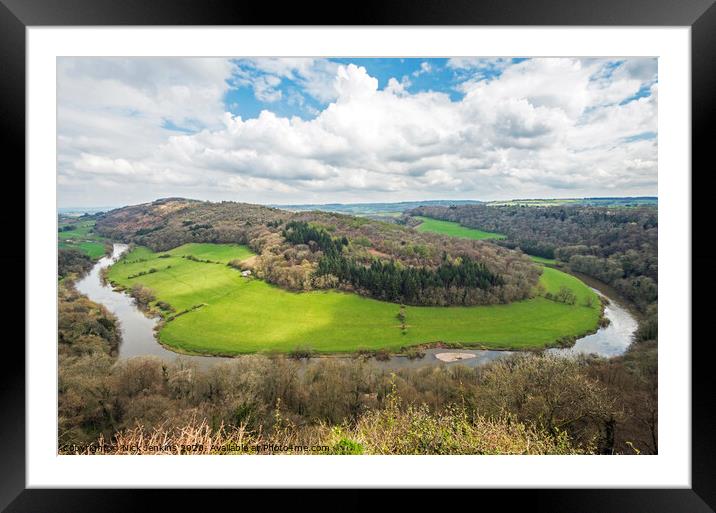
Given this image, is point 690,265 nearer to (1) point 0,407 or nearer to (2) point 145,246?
(1) point 0,407

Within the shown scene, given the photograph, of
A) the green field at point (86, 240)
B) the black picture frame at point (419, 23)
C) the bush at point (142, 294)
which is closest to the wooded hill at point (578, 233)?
the black picture frame at point (419, 23)

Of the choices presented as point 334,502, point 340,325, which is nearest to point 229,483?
point 334,502

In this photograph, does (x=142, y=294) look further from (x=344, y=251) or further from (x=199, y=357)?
(x=344, y=251)

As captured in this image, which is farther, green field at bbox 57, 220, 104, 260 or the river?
the river

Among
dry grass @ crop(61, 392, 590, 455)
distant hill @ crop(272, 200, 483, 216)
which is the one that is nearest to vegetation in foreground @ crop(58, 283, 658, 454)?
dry grass @ crop(61, 392, 590, 455)

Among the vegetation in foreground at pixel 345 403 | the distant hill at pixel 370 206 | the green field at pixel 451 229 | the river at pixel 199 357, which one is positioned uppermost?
the distant hill at pixel 370 206

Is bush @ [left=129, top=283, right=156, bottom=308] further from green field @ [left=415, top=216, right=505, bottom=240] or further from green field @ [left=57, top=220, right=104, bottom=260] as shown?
green field @ [left=415, top=216, right=505, bottom=240]

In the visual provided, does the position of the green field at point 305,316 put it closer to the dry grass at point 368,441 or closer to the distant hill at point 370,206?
the distant hill at point 370,206
